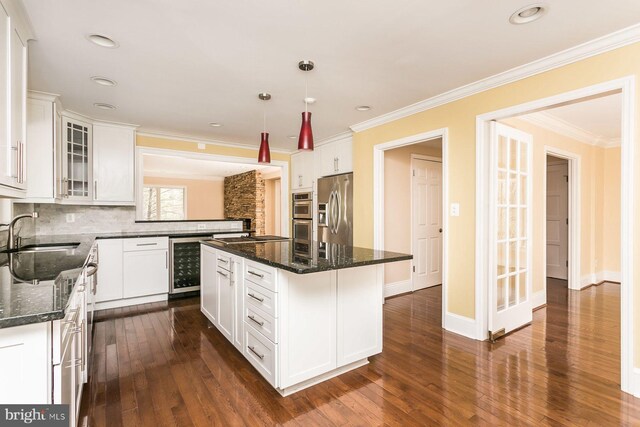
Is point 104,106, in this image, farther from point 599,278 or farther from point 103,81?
point 599,278

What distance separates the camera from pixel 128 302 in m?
4.05

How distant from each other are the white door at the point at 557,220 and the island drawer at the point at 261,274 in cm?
553

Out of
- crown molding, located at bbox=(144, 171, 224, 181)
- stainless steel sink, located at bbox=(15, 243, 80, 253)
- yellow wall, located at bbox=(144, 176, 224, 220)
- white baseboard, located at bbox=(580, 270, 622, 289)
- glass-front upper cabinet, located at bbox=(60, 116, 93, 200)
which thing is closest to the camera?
stainless steel sink, located at bbox=(15, 243, 80, 253)

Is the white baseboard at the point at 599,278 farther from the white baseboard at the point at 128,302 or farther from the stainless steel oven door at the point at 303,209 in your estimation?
the white baseboard at the point at 128,302

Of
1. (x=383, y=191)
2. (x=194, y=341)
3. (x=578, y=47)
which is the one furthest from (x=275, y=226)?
(x=578, y=47)

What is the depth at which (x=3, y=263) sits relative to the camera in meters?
1.93

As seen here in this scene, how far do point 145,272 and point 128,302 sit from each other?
42cm

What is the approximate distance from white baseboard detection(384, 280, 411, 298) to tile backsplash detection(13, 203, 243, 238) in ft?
10.9

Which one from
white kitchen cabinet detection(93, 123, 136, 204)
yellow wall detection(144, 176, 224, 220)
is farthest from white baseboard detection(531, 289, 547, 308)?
yellow wall detection(144, 176, 224, 220)

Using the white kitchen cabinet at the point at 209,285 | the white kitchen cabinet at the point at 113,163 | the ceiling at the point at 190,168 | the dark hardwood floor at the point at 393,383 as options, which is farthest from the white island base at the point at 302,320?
the ceiling at the point at 190,168

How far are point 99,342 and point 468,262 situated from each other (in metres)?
3.53

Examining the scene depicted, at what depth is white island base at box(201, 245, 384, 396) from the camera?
80.7 inches

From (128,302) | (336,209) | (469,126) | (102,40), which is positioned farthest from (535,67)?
(128,302)

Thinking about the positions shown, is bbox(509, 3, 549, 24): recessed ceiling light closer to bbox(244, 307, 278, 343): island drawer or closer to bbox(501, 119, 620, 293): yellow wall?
bbox(244, 307, 278, 343): island drawer
